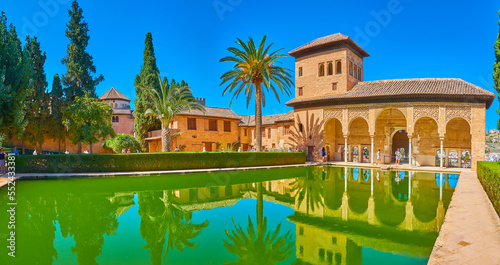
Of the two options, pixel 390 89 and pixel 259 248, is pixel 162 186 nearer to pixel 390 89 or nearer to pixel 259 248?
pixel 259 248

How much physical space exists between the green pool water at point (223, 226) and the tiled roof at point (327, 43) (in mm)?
18608

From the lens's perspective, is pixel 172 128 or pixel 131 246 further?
pixel 172 128

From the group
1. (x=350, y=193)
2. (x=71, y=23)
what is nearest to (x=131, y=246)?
(x=350, y=193)

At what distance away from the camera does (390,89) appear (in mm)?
24578

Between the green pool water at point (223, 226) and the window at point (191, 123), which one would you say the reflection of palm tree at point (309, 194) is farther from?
the window at point (191, 123)

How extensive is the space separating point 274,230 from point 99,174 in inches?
539

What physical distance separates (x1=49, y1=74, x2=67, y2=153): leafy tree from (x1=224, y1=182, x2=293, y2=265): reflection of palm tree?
96.9ft

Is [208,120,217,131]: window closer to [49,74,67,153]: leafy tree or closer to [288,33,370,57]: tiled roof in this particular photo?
[288,33,370,57]: tiled roof

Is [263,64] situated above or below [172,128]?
above

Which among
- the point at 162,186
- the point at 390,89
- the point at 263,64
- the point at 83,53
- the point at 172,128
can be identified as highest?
the point at 83,53

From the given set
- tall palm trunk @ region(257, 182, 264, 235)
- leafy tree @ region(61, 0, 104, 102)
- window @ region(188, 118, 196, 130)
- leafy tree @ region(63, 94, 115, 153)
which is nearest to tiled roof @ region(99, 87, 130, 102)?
leafy tree @ region(61, 0, 104, 102)

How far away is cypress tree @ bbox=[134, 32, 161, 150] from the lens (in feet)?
102

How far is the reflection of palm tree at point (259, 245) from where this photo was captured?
492cm

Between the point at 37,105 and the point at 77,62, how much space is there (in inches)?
239
